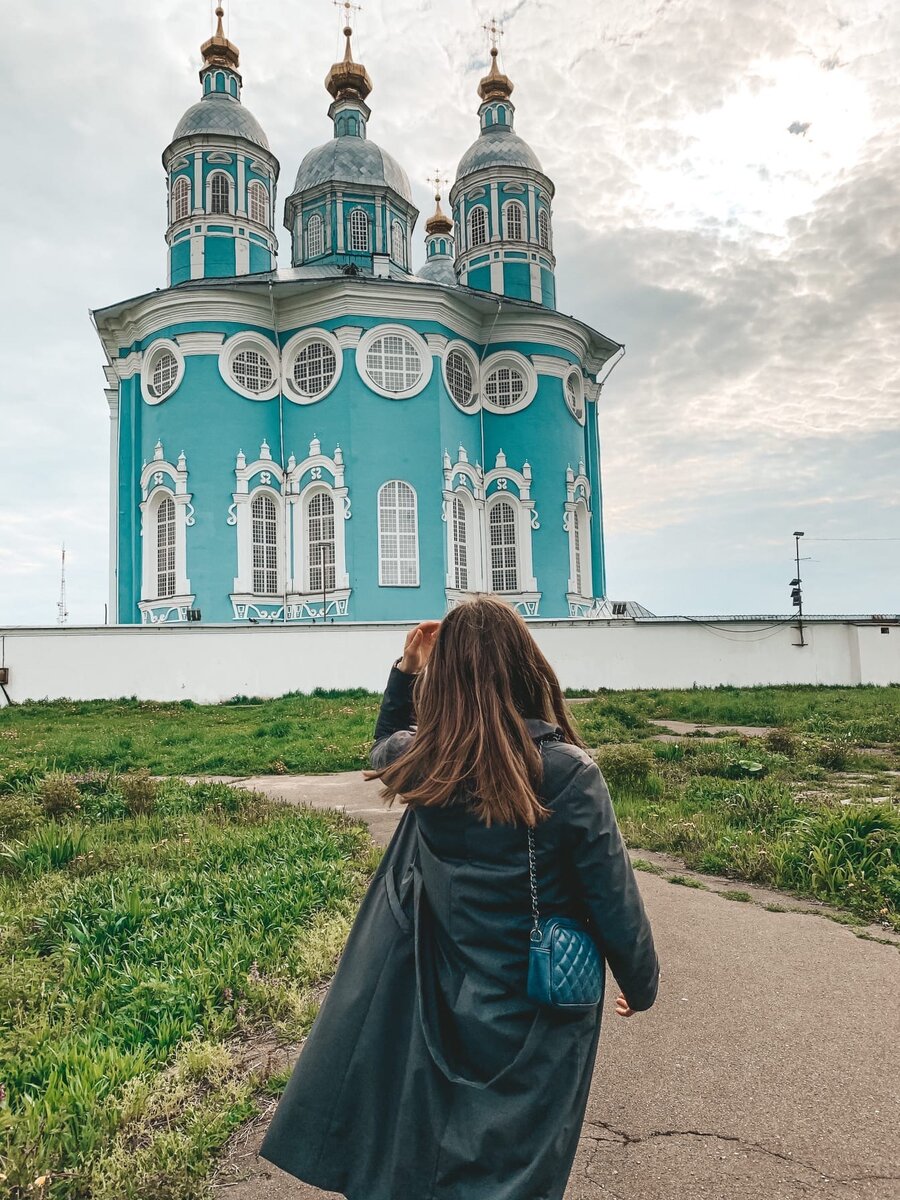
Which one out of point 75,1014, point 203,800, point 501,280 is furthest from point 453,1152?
point 501,280

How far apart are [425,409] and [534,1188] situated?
28351mm

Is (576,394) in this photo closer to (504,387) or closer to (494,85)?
(504,387)

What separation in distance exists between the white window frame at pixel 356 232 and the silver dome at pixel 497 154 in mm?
4279

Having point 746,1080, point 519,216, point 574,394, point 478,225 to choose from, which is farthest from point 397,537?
point 746,1080

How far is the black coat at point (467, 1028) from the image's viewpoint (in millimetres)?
2205

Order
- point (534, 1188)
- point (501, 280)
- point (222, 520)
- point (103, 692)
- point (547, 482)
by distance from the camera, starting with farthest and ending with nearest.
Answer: point (501, 280) → point (547, 482) → point (222, 520) → point (103, 692) → point (534, 1188)

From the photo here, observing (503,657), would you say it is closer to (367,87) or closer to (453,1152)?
(453,1152)

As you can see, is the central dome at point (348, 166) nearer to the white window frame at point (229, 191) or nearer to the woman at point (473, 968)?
the white window frame at point (229, 191)

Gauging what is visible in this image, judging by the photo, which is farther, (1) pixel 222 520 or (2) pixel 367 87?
(2) pixel 367 87

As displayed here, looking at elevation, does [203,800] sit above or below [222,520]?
below

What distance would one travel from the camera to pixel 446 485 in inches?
1161

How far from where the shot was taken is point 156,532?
29484mm

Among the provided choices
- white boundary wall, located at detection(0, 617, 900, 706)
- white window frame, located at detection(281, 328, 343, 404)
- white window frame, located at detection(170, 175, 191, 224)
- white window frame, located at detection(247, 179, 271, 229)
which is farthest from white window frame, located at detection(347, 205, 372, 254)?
white boundary wall, located at detection(0, 617, 900, 706)

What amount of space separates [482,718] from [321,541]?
26.9 m
